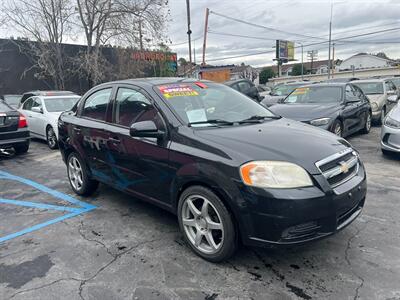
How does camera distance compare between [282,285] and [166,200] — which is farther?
[166,200]

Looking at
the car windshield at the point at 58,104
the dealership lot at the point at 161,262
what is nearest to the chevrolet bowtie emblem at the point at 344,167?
the dealership lot at the point at 161,262

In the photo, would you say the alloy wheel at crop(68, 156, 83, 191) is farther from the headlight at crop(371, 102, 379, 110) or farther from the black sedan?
the headlight at crop(371, 102, 379, 110)

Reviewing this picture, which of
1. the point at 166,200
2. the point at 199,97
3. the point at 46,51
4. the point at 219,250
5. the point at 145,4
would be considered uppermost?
the point at 145,4

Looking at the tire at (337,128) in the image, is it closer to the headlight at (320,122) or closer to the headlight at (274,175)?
the headlight at (320,122)

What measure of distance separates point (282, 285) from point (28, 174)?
5.50 metres

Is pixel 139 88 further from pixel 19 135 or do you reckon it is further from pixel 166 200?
pixel 19 135

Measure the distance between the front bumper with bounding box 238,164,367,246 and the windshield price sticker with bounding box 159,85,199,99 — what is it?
147 centimetres

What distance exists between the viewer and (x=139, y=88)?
3732 millimetres

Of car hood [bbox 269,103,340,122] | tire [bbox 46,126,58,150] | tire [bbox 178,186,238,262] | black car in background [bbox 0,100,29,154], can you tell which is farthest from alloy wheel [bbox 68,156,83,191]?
car hood [bbox 269,103,340,122]

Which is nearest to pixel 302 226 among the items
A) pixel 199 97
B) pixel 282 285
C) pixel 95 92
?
pixel 282 285

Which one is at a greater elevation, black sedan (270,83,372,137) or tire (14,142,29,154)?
black sedan (270,83,372,137)

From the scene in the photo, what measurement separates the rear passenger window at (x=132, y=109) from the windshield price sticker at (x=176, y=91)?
0.20 m

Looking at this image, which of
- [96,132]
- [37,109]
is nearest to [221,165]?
[96,132]

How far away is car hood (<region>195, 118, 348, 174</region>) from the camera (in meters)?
2.70
